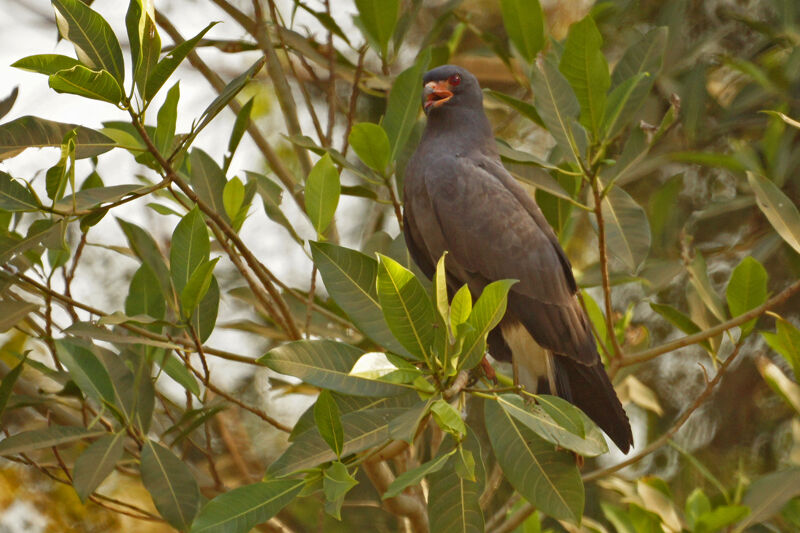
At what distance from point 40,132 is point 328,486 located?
3.62 ft

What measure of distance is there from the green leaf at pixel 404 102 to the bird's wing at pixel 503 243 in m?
0.36

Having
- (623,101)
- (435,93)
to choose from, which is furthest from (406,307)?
(435,93)

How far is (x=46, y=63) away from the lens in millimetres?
1989

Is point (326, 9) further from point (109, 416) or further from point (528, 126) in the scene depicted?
point (528, 126)

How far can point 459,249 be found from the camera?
3152mm

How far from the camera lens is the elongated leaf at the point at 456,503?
2.19 metres

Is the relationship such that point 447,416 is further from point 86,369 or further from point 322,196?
point 86,369

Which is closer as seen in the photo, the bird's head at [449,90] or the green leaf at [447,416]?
the green leaf at [447,416]

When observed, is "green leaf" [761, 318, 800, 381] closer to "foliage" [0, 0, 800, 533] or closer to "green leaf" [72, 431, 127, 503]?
"foliage" [0, 0, 800, 533]

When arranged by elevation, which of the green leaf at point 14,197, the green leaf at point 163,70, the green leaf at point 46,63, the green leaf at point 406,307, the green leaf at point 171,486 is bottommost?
the green leaf at point 171,486

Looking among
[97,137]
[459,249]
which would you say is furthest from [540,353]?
[97,137]

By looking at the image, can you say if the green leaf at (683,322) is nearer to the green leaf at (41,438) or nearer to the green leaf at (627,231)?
the green leaf at (627,231)

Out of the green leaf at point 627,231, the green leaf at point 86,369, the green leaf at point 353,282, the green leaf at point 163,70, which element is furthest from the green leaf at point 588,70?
the green leaf at point 86,369

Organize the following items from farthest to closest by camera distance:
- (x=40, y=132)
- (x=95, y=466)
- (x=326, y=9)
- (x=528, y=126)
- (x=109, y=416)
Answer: (x=528, y=126)
(x=326, y=9)
(x=109, y=416)
(x=95, y=466)
(x=40, y=132)
